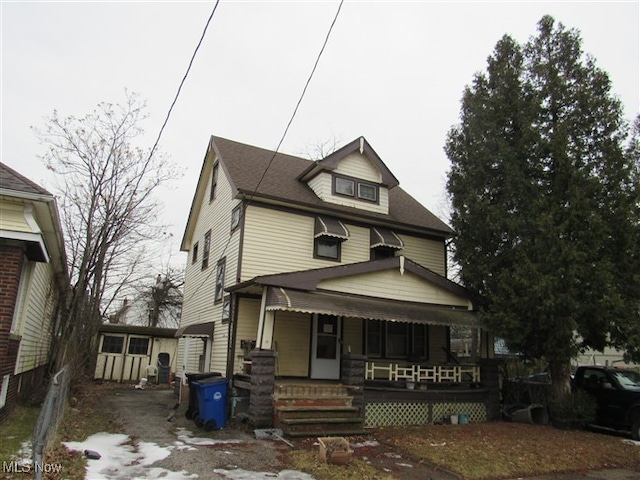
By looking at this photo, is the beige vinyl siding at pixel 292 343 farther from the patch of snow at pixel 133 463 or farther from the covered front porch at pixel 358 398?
the patch of snow at pixel 133 463

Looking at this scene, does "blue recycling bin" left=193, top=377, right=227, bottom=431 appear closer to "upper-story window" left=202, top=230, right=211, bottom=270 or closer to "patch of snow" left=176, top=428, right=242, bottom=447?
"patch of snow" left=176, top=428, right=242, bottom=447

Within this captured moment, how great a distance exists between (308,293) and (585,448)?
674cm

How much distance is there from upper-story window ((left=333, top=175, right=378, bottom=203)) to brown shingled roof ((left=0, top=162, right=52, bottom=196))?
917 cm

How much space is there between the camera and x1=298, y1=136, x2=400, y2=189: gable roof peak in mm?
15359

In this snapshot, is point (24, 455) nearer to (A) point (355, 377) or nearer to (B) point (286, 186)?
(A) point (355, 377)

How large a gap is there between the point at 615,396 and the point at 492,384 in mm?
2925

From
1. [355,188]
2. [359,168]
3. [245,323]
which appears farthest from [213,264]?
[359,168]

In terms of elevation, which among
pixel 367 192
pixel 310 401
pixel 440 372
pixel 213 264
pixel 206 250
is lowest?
pixel 310 401

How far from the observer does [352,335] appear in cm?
1430

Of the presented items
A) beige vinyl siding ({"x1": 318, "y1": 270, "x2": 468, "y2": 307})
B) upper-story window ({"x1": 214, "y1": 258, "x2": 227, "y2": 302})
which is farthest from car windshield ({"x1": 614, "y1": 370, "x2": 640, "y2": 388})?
upper-story window ({"x1": 214, "y1": 258, "x2": 227, "y2": 302})

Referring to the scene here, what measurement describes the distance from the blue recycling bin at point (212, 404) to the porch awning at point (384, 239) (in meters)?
6.96

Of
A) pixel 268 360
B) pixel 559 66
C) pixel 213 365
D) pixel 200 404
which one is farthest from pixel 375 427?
pixel 559 66

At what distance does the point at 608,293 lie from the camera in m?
11.0

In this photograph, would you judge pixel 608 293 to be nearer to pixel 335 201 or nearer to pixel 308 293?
pixel 308 293
